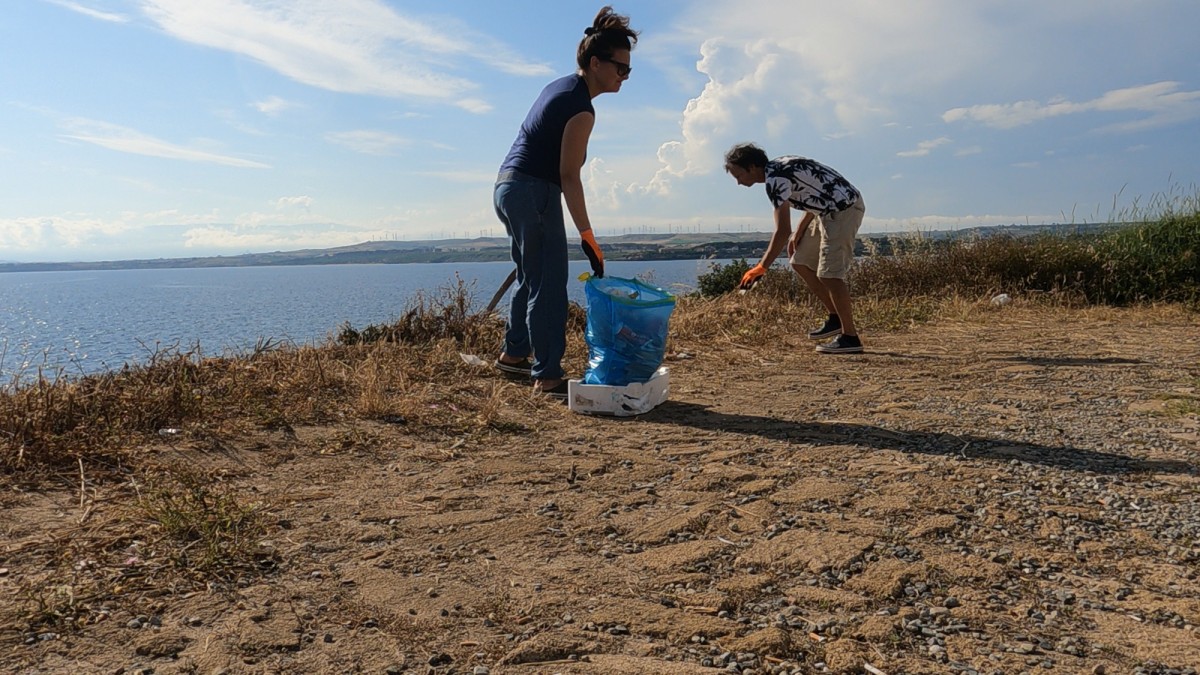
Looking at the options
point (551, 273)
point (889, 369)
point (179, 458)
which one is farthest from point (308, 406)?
point (889, 369)

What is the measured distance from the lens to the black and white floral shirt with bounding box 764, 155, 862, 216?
589 centimetres

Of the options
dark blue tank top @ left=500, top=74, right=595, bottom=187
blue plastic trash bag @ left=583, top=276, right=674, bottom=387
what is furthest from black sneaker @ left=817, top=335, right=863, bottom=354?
dark blue tank top @ left=500, top=74, right=595, bottom=187

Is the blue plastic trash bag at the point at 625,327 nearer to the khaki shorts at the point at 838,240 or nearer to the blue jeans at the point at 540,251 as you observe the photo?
the blue jeans at the point at 540,251

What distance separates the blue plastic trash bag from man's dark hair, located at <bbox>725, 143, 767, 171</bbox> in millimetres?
1813

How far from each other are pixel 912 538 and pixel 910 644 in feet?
2.19

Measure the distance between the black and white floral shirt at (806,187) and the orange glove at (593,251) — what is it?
199 cm

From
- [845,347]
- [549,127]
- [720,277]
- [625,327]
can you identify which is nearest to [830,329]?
[845,347]

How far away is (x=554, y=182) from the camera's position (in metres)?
4.51

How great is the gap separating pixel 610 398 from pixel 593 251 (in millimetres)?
840

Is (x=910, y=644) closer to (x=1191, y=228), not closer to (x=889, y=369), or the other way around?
(x=889, y=369)

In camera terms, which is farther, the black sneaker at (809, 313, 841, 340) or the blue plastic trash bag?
the black sneaker at (809, 313, 841, 340)

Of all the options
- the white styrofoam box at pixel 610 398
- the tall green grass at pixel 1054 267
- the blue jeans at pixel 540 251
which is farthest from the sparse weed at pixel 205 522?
the tall green grass at pixel 1054 267

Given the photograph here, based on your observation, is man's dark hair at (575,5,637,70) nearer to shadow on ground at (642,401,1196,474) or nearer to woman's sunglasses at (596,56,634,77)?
woman's sunglasses at (596,56,634,77)

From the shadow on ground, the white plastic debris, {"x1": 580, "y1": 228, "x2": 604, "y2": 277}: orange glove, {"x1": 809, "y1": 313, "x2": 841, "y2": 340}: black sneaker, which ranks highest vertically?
{"x1": 580, "y1": 228, "x2": 604, "y2": 277}: orange glove
